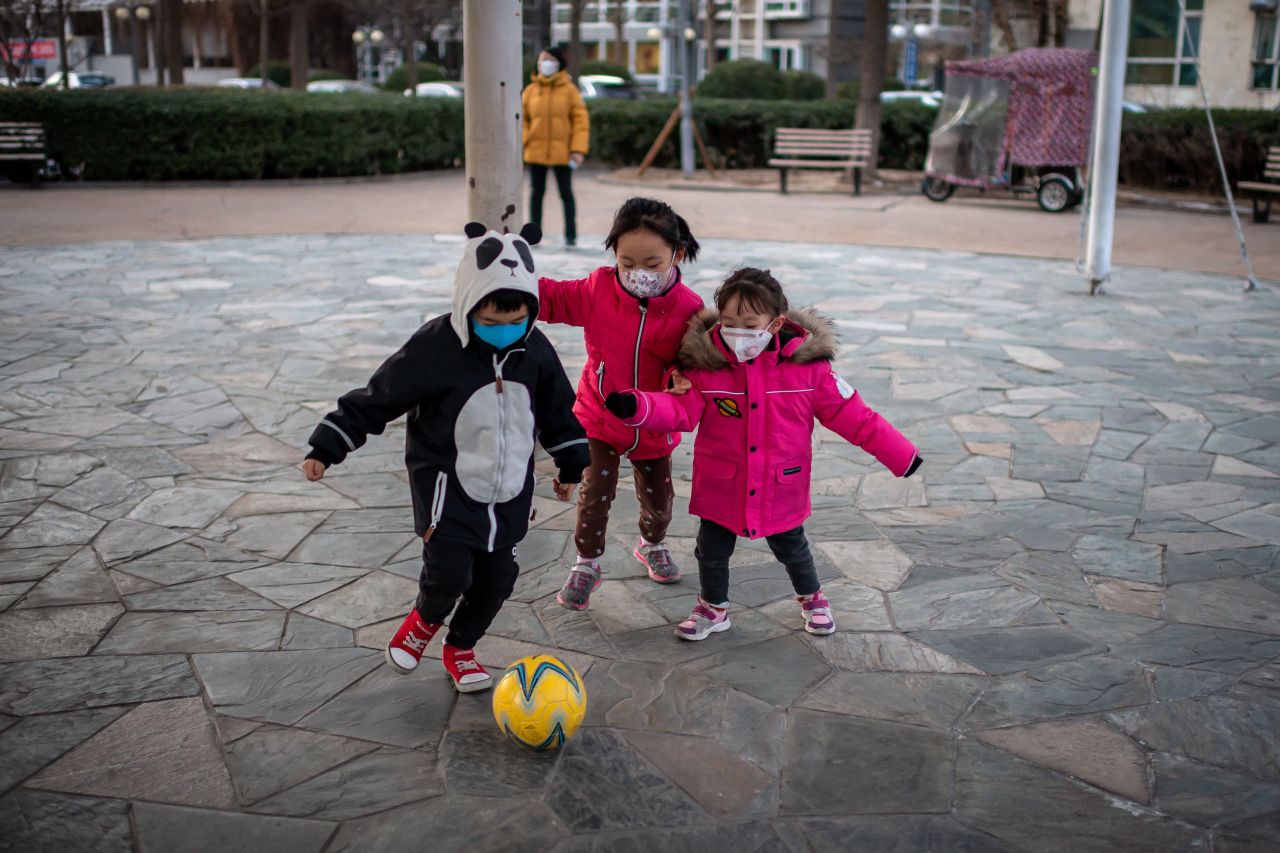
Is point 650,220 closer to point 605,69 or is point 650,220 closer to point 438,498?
point 438,498

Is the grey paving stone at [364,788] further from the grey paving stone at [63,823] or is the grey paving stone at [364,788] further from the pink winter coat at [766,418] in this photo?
the pink winter coat at [766,418]

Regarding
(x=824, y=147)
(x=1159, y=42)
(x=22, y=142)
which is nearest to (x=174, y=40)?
(x=22, y=142)

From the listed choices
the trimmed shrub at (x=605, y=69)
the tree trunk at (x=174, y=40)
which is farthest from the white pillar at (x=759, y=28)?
the tree trunk at (x=174, y=40)

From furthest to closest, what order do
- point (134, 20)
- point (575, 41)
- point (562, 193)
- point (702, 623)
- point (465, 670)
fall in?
point (134, 20), point (575, 41), point (562, 193), point (702, 623), point (465, 670)

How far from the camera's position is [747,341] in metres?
3.49

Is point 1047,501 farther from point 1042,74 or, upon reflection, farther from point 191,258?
point 1042,74

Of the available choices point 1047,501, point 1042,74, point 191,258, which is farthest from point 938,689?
point 1042,74

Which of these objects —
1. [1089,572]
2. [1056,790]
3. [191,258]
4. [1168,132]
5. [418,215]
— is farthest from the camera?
[1168,132]

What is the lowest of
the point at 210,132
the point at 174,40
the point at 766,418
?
the point at 766,418

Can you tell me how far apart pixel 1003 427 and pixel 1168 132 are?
13.8 m

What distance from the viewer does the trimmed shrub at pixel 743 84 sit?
29.3 metres

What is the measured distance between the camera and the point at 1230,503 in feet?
16.7

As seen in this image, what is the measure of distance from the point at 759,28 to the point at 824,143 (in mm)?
42501

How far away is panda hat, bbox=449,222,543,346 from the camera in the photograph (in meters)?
3.12
